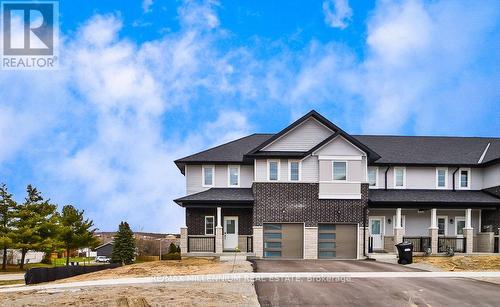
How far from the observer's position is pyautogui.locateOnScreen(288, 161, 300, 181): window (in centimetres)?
2880

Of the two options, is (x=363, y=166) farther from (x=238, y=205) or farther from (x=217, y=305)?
(x=217, y=305)

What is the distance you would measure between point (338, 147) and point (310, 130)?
195 centimetres

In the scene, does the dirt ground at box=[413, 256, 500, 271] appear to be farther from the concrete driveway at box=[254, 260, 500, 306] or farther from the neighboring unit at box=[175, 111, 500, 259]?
the concrete driveway at box=[254, 260, 500, 306]

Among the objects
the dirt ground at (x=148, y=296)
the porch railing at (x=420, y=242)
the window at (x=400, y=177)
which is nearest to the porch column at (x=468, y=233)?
the porch railing at (x=420, y=242)

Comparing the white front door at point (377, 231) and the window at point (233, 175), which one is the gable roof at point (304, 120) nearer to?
the window at point (233, 175)

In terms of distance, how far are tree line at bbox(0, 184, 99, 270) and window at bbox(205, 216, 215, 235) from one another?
17297 mm

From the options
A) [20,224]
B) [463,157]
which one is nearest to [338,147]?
[463,157]

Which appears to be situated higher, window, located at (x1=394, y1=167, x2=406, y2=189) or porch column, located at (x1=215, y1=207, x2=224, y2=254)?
window, located at (x1=394, y1=167, x2=406, y2=189)

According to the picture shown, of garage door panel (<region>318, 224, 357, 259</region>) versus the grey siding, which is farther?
the grey siding

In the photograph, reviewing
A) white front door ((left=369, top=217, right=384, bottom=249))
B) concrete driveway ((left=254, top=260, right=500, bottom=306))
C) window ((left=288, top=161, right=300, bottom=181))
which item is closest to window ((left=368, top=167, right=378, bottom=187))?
white front door ((left=369, top=217, right=384, bottom=249))

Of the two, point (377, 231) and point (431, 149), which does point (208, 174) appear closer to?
point (377, 231)

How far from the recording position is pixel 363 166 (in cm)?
2903

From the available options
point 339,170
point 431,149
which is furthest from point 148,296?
point 431,149

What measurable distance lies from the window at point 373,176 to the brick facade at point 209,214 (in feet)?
26.3
